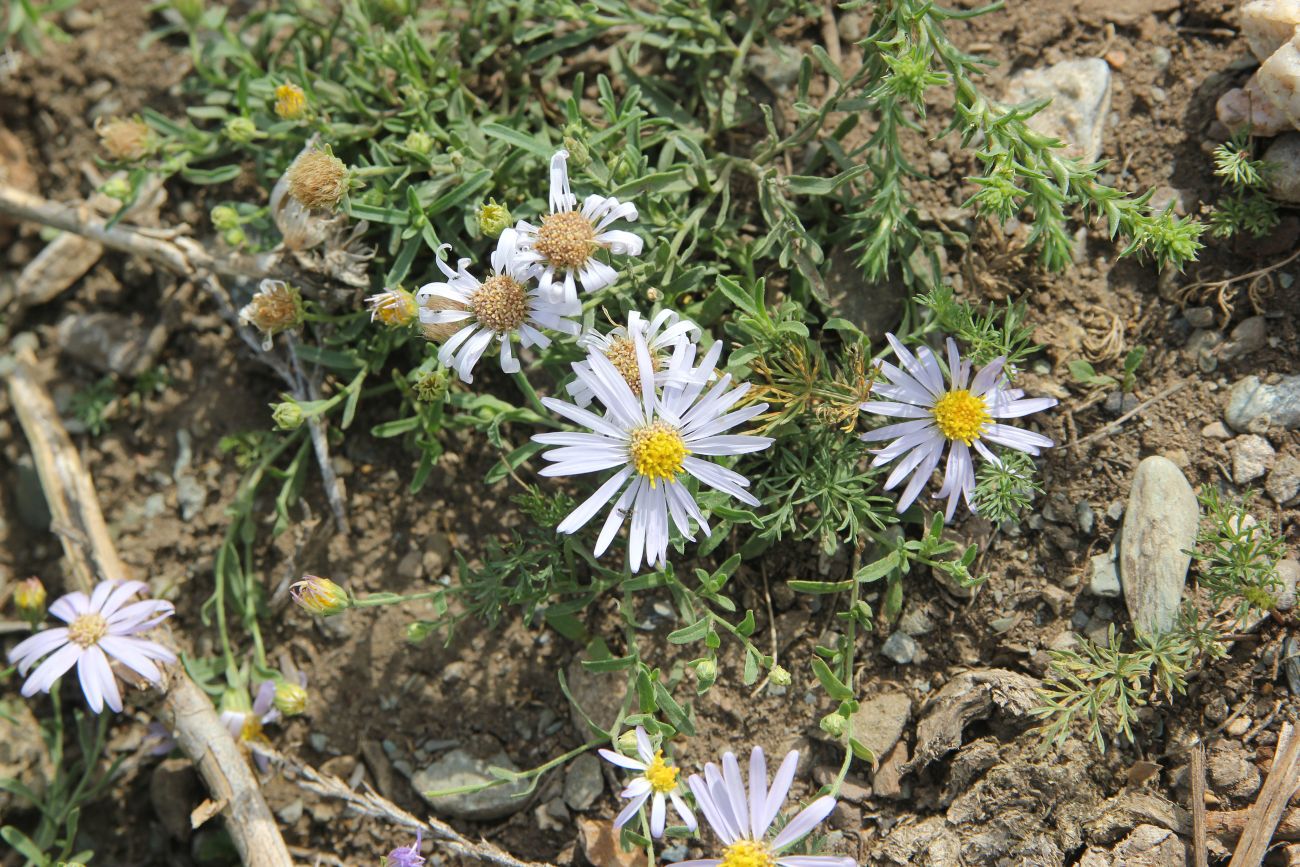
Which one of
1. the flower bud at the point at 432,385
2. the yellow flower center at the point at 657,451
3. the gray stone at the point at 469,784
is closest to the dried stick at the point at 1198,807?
the yellow flower center at the point at 657,451

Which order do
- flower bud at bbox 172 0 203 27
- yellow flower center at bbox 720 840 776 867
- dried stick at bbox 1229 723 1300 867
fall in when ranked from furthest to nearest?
flower bud at bbox 172 0 203 27 → yellow flower center at bbox 720 840 776 867 → dried stick at bbox 1229 723 1300 867

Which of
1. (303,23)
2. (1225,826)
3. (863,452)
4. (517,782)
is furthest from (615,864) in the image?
(303,23)

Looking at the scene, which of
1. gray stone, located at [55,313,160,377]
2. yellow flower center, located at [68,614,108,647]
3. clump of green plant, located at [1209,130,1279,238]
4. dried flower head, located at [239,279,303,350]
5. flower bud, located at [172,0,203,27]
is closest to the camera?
clump of green plant, located at [1209,130,1279,238]

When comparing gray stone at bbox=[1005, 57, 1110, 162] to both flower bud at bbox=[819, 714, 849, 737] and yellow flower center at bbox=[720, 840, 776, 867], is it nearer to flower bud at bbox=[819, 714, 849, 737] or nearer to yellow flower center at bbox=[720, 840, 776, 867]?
flower bud at bbox=[819, 714, 849, 737]

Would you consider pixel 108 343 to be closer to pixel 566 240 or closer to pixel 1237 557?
pixel 566 240

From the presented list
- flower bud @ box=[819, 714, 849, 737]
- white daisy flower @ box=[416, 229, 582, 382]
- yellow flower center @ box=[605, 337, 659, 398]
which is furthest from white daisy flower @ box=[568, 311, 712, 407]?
flower bud @ box=[819, 714, 849, 737]

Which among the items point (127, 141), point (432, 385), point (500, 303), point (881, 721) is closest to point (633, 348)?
point (500, 303)

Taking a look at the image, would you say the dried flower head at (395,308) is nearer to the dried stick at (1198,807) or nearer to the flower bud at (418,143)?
the flower bud at (418,143)
